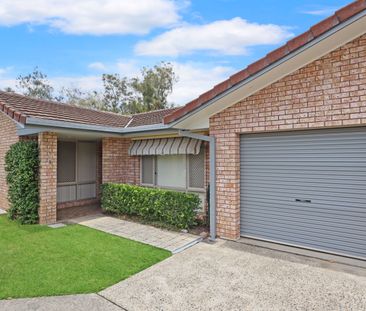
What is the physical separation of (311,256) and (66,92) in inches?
1836

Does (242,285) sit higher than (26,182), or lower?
lower

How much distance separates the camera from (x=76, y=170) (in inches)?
528

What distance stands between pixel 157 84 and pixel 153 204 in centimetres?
3157

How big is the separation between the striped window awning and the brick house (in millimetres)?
160

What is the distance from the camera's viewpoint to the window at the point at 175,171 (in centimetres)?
1032

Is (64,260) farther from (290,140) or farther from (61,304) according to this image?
(290,140)

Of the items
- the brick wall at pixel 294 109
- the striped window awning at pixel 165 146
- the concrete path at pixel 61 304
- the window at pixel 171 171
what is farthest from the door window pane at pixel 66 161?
the concrete path at pixel 61 304

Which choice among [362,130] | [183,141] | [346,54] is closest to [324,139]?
[362,130]

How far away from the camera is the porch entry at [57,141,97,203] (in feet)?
42.0

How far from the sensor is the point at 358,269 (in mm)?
5543

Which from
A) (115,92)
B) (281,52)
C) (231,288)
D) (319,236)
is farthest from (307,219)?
(115,92)

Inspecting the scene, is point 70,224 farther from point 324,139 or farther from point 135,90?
point 135,90

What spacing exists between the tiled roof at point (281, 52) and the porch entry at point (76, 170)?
7.44 m

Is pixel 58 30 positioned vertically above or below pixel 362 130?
above
